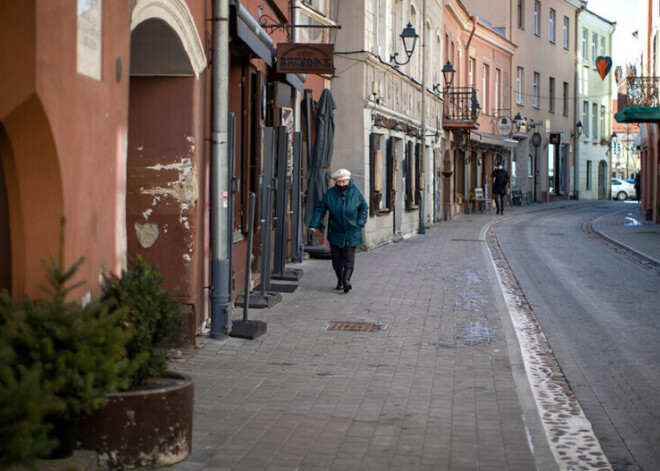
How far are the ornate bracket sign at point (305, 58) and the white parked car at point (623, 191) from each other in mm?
Answer: 53930

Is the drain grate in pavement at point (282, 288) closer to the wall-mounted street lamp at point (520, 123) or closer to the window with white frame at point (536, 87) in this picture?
the wall-mounted street lamp at point (520, 123)

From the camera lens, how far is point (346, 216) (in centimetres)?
1290

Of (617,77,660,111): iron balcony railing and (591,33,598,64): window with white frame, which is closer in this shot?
(617,77,660,111): iron balcony railing

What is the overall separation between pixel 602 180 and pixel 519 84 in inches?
626

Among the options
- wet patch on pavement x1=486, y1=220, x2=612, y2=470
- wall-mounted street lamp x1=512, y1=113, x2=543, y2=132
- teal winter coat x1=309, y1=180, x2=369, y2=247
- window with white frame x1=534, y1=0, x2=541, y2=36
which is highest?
window with white frame x1=534, y1=0, x2=541, y2=36

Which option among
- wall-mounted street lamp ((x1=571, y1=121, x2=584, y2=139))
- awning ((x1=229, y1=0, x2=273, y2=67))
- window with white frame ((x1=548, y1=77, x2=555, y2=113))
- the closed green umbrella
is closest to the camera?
awning ((x1=229, y1=0, x2=273, y2=67))

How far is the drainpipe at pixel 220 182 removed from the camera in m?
9.38

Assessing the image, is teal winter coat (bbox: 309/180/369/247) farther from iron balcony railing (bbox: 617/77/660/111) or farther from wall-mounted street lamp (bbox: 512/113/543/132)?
wall-mounted street lamp (bbox: 512/113/543/132)

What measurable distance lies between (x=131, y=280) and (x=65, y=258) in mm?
575

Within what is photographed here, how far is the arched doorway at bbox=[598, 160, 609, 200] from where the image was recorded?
2384 inches

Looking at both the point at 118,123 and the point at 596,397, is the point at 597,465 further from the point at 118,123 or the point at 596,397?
the point at 118,123

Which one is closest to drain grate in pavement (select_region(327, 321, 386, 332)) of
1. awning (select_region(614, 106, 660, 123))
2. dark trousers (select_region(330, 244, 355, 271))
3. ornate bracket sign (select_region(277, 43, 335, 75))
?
dark trousers (select_region(330, 244, 355, 271))

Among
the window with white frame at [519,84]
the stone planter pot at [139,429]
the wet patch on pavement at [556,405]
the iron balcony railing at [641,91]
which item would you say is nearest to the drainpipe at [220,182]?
the wet patch on pavement at [556,405]

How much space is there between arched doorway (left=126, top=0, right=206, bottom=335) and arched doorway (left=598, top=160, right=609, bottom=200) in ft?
178
